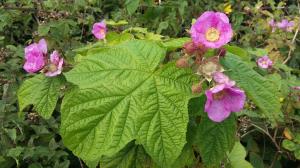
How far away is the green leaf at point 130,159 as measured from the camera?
1.39 meters

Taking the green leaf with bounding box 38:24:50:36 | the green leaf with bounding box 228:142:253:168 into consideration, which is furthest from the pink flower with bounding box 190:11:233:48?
the green leaf with bounding box 38:24:50:36

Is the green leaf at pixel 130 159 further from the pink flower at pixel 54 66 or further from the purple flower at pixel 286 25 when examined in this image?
the purple flower at pixel 286 25

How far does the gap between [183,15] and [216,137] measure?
250 centimetres

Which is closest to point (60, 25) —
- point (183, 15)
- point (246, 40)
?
point (183, 15)

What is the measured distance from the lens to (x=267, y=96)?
1230 mm

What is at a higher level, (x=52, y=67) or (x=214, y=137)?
(x=52, y=67)

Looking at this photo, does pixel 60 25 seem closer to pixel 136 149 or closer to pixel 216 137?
pixel 136 149

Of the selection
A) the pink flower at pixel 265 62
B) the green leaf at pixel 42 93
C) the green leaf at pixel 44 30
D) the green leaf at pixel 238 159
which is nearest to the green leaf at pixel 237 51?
the green leaf at pixel 42 93

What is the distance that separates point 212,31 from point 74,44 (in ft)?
6.08

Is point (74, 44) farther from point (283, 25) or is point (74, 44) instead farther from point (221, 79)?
point (221, 79)

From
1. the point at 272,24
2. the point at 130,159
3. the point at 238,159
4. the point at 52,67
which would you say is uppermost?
the point at 52,67

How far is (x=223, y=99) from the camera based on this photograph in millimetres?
1113

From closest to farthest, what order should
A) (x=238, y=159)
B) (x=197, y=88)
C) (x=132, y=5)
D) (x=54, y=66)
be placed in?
(x=197, y=88)
(x=54, y=66)
(x=238, y=159)
(x=132, y=5)

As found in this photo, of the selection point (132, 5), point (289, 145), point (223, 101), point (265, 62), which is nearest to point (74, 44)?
point (132, 5)
